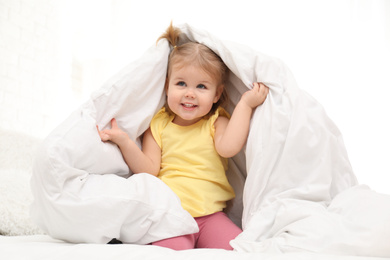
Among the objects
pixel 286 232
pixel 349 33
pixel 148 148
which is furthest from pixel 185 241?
pixel 349 33

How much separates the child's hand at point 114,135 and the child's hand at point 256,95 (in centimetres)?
36

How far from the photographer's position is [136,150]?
1.22m

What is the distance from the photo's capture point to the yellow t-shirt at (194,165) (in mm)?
1217

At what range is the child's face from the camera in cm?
126

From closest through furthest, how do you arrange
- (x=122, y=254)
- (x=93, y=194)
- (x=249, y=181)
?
(x=122, y=254)
(x=93, y=194)
(x=249, y=181)

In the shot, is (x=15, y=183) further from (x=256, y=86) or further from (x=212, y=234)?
(x=256, y=86)

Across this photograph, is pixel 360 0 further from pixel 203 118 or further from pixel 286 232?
pixel 286 232

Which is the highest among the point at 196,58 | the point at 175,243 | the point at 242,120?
the point at 196,58

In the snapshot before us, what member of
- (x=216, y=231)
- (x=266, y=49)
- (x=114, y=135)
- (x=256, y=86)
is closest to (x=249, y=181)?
(x=216, y=231)

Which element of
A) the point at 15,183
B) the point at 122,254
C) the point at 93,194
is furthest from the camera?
the point at 15,183

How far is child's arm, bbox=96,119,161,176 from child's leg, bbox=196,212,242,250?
219 mm

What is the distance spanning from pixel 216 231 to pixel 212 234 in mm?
13

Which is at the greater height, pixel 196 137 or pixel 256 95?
pixel 256 95

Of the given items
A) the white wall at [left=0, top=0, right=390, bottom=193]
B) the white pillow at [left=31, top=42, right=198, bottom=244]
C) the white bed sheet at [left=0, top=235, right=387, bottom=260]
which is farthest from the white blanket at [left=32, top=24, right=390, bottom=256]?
the white wall at [left=0, top=0, right=390, bottom=193]
